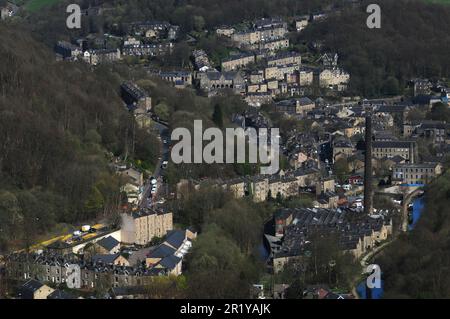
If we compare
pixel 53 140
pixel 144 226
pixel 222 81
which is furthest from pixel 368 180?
pixel 222 81

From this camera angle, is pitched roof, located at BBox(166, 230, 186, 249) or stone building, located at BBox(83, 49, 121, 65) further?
stone building, located at BBox(83, 49, 121, 65)

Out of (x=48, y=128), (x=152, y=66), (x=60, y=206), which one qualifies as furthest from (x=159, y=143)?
(x=152, y=66)

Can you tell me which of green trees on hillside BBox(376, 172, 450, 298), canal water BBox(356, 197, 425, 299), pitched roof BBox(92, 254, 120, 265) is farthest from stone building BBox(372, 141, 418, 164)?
pitched roof BBox(92, 254, 120, 265)

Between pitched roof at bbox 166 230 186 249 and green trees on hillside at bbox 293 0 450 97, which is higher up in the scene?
green trees on hillside at bbox 293 0 450 97

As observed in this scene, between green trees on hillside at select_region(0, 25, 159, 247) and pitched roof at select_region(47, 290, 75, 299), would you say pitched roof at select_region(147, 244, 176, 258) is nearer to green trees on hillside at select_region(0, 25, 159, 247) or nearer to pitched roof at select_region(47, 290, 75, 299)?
pitched roof at select_region(47, 290, 75, 299)

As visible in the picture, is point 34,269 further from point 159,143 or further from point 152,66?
point 152,66

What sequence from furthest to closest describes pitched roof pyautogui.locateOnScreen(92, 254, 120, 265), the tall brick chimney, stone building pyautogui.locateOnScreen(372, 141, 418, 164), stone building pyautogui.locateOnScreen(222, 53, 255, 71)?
stone building pyautogui.locateOnScreen(222, 53, 255, 71) < stone building pyautogui.locateOnScreen(372, 141, 418, 164) < the tall brick chimney < pitched roof pyautogui.locateOnScreen(92, 254, 120, 265)

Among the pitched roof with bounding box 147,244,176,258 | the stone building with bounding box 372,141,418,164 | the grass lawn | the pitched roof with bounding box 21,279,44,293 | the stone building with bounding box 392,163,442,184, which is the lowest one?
the pitched roof with bounding box 21,279,44,293
